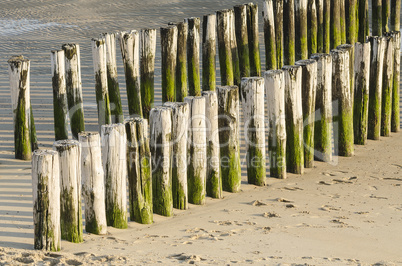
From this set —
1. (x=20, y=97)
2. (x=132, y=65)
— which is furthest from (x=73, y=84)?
(x=132, y=65)

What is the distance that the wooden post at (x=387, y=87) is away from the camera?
8414 millimetres

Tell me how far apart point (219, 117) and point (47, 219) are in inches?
81.3

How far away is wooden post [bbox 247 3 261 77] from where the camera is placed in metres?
9.17

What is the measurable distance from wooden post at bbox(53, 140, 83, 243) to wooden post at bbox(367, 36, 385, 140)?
4.22 m

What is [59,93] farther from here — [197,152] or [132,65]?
[197,152]

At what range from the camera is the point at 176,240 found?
216 inches

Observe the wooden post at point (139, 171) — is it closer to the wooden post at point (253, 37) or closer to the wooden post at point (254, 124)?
the wooden post at point (254, 124)

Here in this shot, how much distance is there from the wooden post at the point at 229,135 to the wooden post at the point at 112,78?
1831 millimetres

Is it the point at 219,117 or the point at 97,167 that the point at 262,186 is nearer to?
the point at 219,117

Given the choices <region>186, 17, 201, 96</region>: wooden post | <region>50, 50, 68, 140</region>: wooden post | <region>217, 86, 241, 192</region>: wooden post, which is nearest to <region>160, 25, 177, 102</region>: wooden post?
<region>186, 17, 201, 96</region>: wooden post

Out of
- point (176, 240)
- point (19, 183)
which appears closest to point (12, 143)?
point (19, 183)

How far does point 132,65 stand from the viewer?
809 cm

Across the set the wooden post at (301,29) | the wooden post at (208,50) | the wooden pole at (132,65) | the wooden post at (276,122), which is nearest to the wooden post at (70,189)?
the wooden post at (276,122)

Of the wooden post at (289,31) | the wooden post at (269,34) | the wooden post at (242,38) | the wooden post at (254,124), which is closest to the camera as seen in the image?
the wooden post at (254,124)
